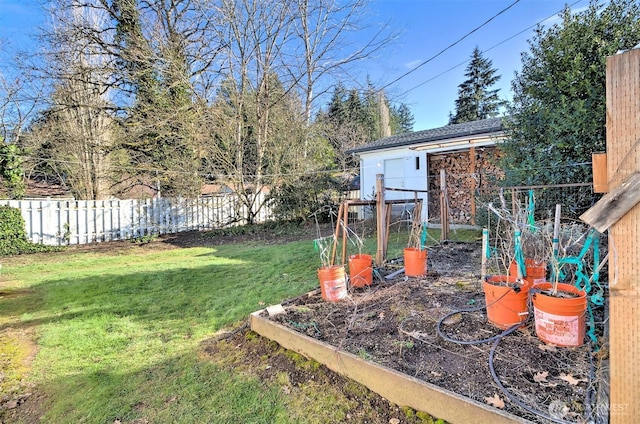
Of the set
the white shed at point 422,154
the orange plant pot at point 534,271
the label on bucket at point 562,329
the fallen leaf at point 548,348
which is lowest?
the fallen leaf at point 548,348

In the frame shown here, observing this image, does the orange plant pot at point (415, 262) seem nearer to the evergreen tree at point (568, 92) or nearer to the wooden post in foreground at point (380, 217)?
the wooden post in foreground at point (380, 217)

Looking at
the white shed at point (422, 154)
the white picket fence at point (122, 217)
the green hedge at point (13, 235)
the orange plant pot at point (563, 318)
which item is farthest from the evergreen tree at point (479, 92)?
the green hedge at point (13, 235)

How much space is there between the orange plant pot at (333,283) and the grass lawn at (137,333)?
882 mm

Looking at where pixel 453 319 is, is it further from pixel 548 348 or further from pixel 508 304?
pixel 548 348

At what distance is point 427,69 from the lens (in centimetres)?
948

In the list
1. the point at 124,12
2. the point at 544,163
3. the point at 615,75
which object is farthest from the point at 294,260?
the point at 124,12

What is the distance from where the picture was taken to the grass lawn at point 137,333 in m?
2.11

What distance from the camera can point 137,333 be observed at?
3.23 meters

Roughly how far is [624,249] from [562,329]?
156 cm

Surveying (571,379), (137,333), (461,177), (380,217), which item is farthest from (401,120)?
(571,379)

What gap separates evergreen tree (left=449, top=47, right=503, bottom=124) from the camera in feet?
79.5

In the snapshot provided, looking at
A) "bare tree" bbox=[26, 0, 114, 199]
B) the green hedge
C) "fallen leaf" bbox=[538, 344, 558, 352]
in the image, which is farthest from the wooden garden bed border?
"bare tree" bbox=[26, 0, 114, 199]

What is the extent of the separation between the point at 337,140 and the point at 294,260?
1166 centimetres

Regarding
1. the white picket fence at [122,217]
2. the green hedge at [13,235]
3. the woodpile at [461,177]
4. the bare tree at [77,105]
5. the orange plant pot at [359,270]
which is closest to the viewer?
the orange plant pot at [359,270]
